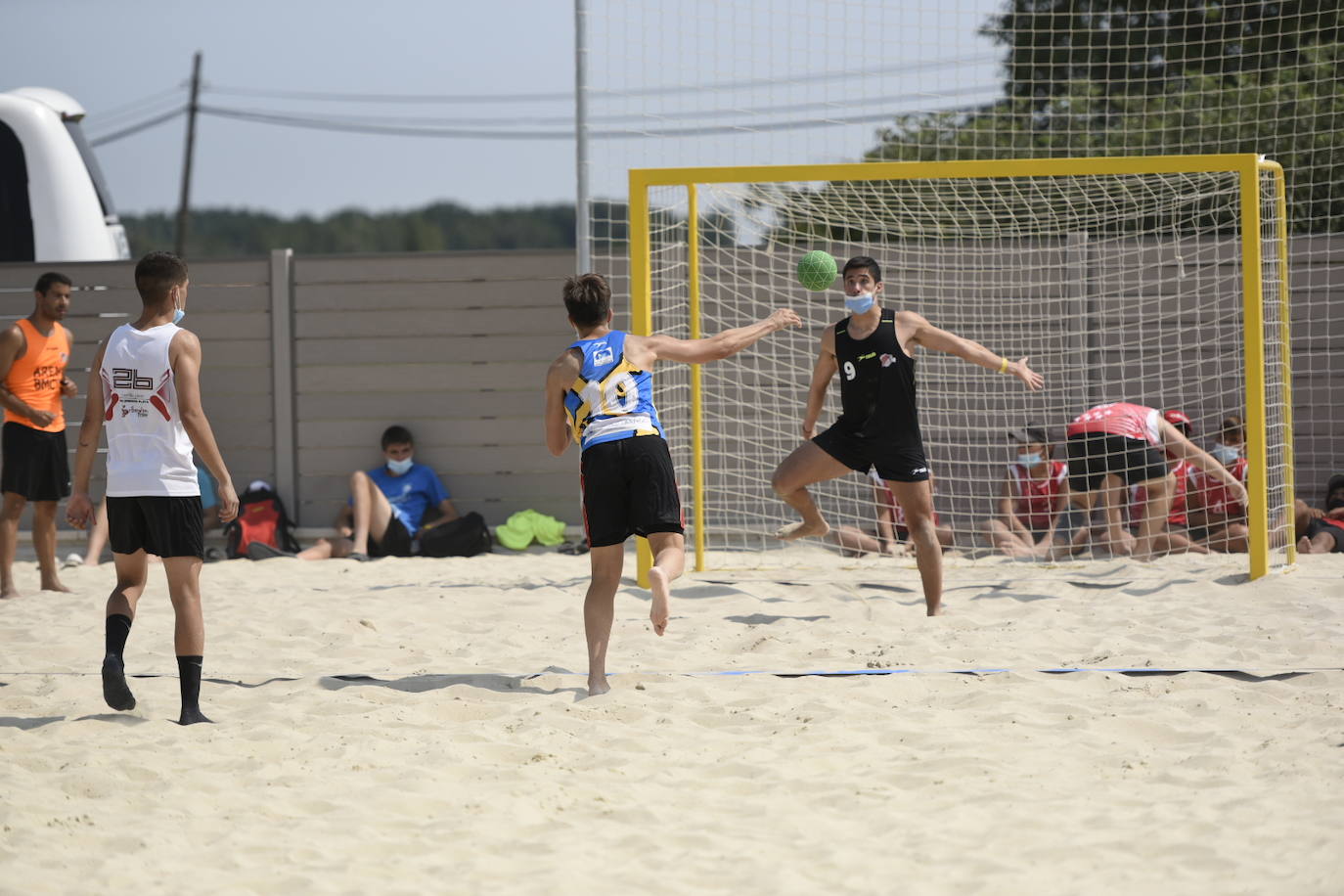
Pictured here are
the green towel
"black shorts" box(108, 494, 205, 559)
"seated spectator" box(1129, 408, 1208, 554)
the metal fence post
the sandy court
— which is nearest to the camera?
the sandy court

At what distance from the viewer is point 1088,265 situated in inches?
381

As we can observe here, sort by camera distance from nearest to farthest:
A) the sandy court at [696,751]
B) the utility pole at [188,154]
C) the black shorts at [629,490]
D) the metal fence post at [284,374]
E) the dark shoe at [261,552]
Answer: the sandy court at [696,751] < the black shorts at [629,490] < the dark shoe at [261,552] < the metal fence post at [284,374] < the utility pole at [188,154]

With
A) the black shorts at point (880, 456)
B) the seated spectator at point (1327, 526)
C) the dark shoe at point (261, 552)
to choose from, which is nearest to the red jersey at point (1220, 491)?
the seated spectator at point (1327, 526)

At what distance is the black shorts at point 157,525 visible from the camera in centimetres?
442

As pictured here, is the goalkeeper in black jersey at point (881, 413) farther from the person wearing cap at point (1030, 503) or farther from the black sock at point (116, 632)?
the black sock at point (116, 632)

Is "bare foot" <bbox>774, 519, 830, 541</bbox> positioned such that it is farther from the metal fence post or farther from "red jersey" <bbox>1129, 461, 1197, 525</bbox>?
the metal fence post

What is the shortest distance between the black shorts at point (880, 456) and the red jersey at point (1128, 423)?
2.16 metres

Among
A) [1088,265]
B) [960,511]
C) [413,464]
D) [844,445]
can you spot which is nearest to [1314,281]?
[1088,265]

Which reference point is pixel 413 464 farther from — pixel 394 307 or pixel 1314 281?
pixel 1314 281

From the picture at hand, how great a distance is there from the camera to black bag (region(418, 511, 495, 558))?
9273 mm

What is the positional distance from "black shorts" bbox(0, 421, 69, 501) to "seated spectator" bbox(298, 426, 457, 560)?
202 centimetres

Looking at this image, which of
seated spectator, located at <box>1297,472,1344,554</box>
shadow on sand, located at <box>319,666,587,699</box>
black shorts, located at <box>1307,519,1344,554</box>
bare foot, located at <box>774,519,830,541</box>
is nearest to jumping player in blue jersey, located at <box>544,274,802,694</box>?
shadow on sand, located at <box>319,666,587,699</box>

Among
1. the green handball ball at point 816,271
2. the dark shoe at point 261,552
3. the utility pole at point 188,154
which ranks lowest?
the dark shoe at point 261,552

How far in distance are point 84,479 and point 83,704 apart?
888 mm
